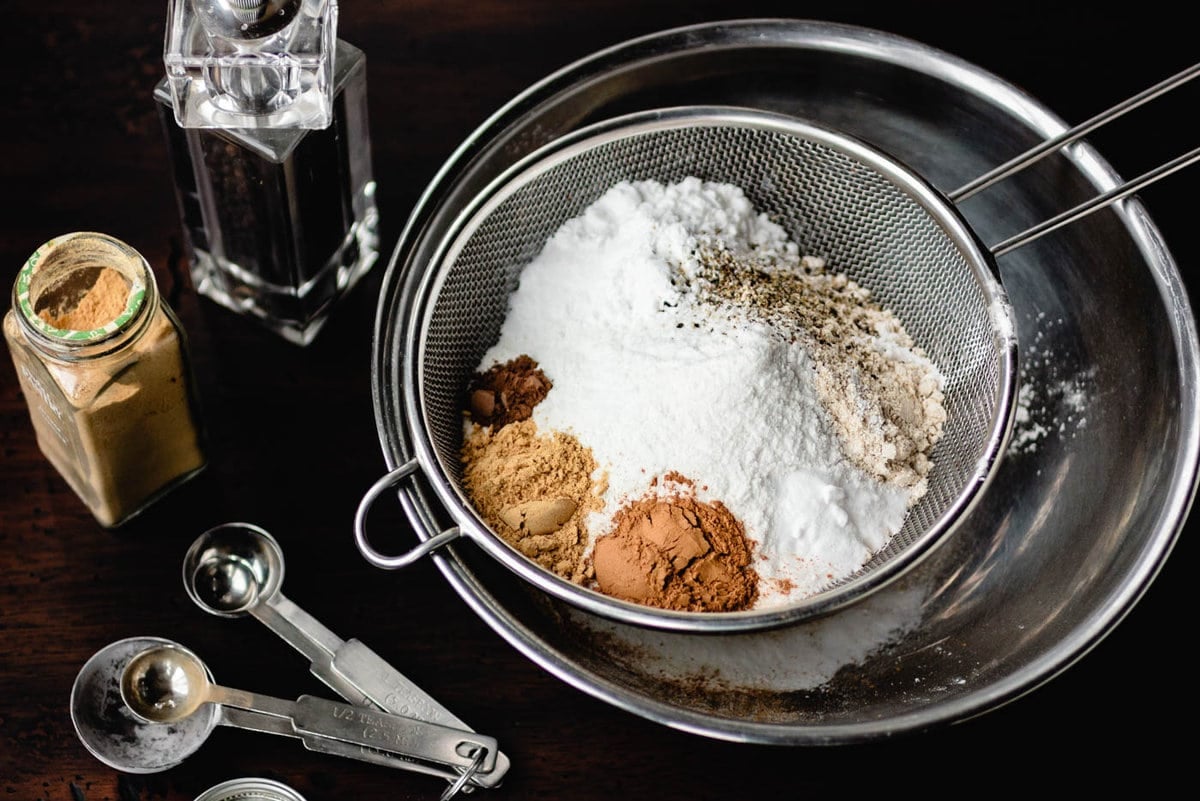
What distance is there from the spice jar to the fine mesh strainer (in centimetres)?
22

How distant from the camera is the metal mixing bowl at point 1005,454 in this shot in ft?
3.58

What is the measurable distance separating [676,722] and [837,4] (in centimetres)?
89

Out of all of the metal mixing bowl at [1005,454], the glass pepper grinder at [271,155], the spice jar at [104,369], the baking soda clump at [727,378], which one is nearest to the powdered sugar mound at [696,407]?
the baking soda clump at [727,378]

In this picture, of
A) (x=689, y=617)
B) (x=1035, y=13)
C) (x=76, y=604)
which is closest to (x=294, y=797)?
(x=76, y=604)

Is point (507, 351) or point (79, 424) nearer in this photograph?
point (79, 424)

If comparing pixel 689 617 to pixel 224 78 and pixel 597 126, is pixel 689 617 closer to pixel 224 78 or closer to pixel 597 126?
pixel 597 126

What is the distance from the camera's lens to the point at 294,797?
1100 mm

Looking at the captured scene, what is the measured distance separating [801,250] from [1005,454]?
31 cm

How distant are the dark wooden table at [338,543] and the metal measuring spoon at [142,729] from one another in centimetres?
2

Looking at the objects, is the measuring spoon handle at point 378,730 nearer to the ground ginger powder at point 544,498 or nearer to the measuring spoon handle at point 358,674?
the measuring spoon handle at point 358,674

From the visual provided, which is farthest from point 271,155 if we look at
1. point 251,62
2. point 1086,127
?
point 1086,127

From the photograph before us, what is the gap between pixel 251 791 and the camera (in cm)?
111

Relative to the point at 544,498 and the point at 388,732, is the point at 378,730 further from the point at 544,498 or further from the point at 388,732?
the point at 544,498

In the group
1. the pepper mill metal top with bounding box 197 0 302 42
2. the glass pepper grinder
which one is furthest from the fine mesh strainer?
the pepper mill metal top with bounding box 197 0 302 42
